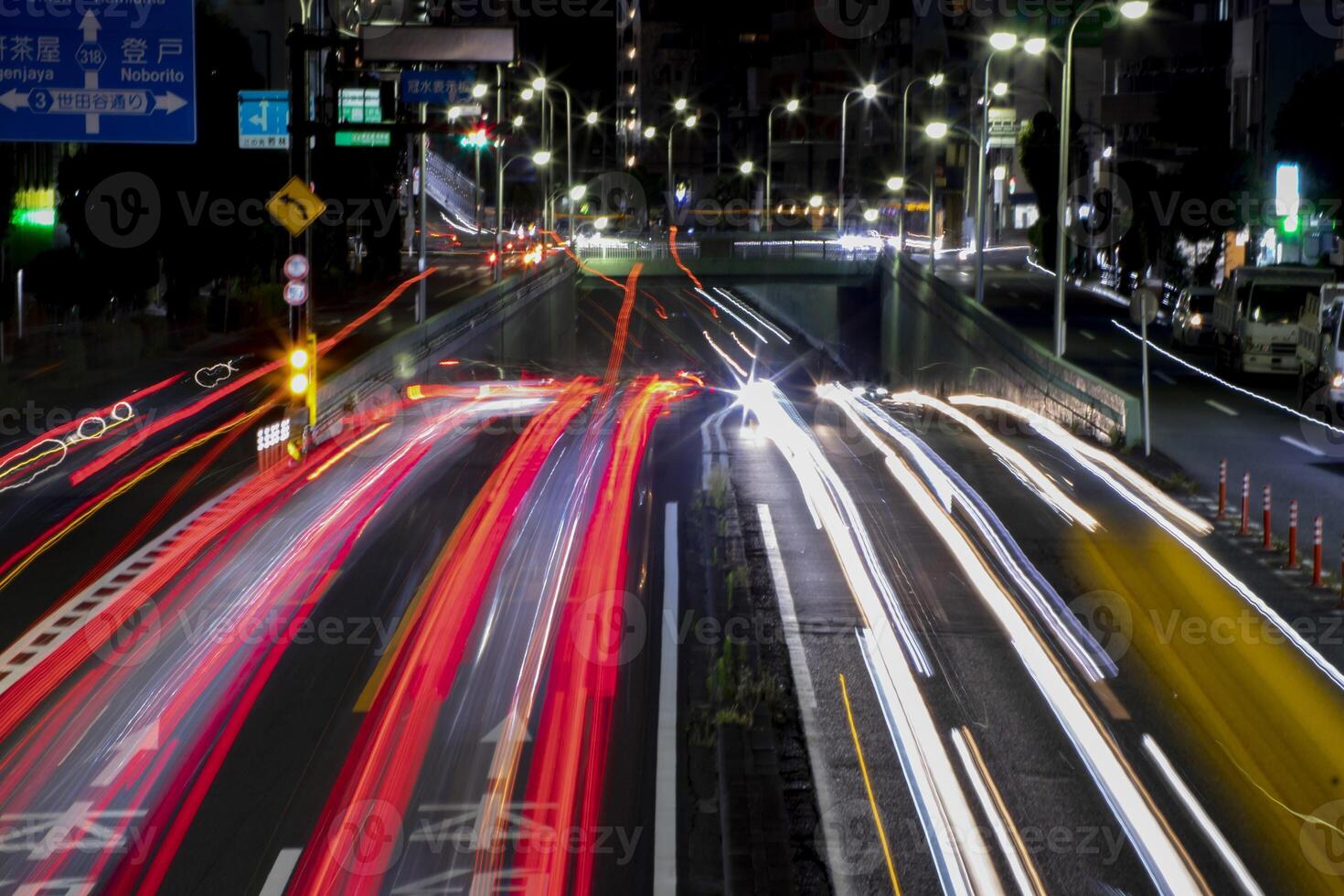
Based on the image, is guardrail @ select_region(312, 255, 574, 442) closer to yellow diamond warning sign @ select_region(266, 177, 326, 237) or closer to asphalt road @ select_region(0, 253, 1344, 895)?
yellow diamond warning sign @ select_region(266, 177, 326, 237)

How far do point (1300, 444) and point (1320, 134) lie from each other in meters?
29.8

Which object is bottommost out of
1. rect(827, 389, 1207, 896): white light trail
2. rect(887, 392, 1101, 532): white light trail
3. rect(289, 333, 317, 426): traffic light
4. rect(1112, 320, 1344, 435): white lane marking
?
rect(827, 389, 1207, 896): white light trail

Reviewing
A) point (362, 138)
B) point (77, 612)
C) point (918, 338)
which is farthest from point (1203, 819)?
point (918, 338)

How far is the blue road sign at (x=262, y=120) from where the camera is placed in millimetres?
27562

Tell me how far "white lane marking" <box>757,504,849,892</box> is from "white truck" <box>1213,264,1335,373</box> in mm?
19439

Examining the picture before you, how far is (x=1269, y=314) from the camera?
35844 millimetres

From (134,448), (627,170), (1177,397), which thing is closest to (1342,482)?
(1177,397)

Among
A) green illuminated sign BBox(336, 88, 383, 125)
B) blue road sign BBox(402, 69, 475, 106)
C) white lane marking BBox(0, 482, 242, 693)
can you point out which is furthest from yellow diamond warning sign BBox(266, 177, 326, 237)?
white lane marking BBox(0, 482, 242, 693)

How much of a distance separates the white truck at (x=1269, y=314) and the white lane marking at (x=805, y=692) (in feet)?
63.8

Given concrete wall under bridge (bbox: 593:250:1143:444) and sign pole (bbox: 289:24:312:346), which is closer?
sign pole (bbox: 289:24:312:346)

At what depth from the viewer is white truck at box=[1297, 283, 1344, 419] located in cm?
2828

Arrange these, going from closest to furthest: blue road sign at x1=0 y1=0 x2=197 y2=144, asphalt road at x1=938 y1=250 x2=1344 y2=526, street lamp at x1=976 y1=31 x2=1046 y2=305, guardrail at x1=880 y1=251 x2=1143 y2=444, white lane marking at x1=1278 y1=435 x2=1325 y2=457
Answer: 1. blue road sign at x1=0 y1=0 x2=197 y2=144
2. asphalt road at x1=938 y1=250 x2=1344 y2=526
3. white lane marking at x1=1278 y1=435 x2=1325 y2=457
4. guardrail at x1=880 y1=251 x2=1143 y2=444
5. street lamp at x1=976 y1=31 x2=1046 y2=305

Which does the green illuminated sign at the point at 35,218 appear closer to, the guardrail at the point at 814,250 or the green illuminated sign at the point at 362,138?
the green illuminated sign at the point at 362,138

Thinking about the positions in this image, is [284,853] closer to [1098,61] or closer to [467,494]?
[467,494]
